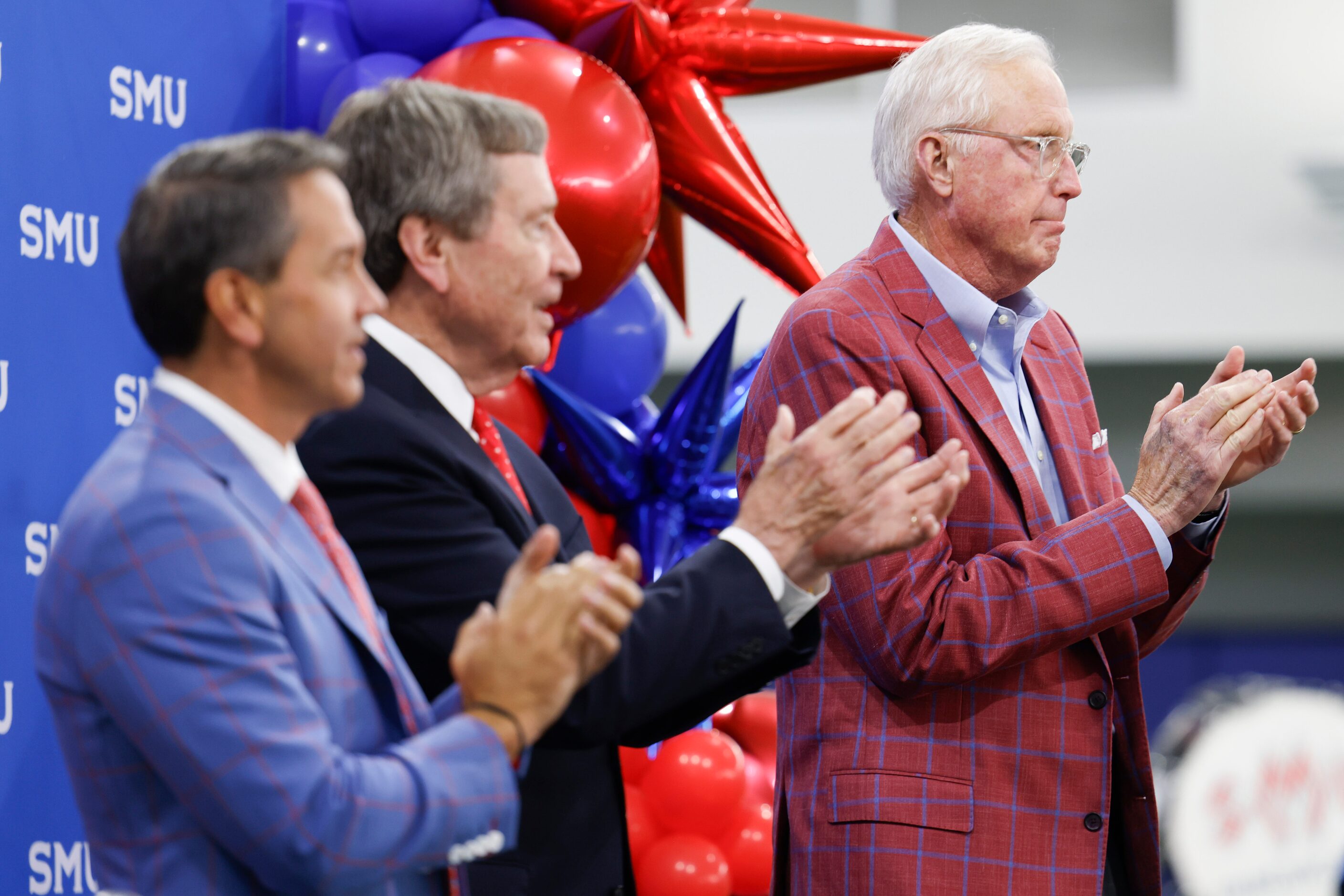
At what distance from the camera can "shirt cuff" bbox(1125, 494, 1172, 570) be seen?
159 cm

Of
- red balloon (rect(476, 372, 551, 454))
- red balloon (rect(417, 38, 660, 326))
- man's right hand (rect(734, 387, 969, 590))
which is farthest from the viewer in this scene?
red balloon (rect(476, 372, 551, 454))

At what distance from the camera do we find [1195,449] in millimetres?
1617

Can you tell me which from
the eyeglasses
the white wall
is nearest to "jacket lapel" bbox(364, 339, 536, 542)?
the eyeglasses

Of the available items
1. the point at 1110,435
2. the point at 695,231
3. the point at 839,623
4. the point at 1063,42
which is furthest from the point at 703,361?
the point at 1063,42

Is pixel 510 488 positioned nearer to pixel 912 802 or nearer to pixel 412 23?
pixel 912 802

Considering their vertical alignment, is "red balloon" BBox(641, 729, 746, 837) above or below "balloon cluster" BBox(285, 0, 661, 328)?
below

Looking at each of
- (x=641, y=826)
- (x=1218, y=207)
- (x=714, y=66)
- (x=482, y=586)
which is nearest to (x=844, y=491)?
(x=482, y=586)

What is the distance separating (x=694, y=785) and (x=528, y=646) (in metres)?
1.41

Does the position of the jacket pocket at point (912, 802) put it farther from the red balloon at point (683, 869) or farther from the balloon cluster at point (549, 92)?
the balloon cluster at point (549, 92)

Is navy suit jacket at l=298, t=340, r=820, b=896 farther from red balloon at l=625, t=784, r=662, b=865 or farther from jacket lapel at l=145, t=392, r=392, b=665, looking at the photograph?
red balloon at l=625, t=784, r=662, b=865

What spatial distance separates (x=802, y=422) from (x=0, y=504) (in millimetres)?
914

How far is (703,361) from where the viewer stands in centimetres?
252

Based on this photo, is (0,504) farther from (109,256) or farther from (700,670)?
(700,670)

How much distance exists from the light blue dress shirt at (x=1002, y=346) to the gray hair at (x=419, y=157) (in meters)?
0.59
